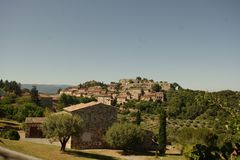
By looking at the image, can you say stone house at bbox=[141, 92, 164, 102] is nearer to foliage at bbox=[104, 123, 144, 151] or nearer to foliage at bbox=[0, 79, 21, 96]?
foliage at bbox=[0, 79, 21, 96]

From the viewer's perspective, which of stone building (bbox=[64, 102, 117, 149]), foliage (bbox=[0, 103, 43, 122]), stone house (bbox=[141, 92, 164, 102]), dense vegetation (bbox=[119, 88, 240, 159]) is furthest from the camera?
stone house (bbox=[141, 92, 164, 102])

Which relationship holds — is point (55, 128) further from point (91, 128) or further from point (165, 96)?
point (165, 96)

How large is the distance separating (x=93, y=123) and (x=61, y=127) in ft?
24.0

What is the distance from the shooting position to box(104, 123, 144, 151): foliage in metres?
35.5

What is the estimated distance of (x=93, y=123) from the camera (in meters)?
38.2

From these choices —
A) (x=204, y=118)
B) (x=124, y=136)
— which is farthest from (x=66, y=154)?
(x=204, y=118)

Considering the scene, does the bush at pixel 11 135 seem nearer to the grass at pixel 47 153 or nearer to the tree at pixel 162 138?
the grass at pixel 47 153

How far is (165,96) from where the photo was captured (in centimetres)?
13400

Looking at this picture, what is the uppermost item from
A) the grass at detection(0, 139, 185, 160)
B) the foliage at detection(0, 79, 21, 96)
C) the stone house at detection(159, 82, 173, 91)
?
the stone house at detection(159, 82, 173, 91)

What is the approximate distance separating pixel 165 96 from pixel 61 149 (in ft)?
347

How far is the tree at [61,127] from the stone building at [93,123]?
3578 millimetres

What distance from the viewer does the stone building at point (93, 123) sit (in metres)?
37.0

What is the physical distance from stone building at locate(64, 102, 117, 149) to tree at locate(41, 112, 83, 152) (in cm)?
358

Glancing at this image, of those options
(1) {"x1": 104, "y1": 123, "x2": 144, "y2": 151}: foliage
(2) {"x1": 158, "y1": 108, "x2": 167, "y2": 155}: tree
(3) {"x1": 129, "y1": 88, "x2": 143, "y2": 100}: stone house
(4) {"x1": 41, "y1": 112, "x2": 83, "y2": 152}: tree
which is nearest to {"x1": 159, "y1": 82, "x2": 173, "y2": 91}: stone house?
(3) {"x1": 129, "y1": 88, "x2": 143, "y2": 100}: stone house
